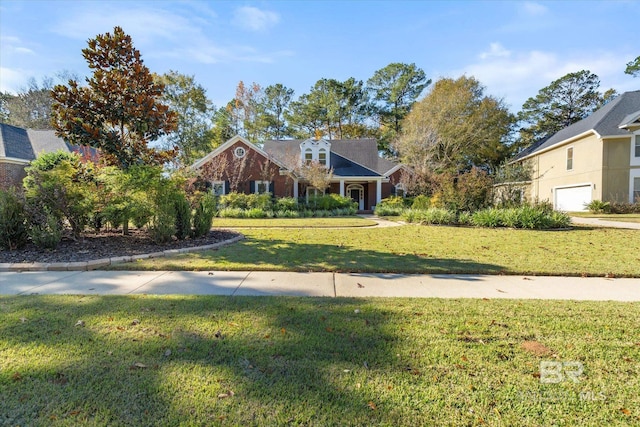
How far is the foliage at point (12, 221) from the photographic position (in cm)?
662

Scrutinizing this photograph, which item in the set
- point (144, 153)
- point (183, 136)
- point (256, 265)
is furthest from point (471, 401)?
point (183, 136)

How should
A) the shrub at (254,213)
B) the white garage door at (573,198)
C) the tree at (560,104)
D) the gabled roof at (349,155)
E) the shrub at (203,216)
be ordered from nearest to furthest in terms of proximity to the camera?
the shrub at (203,216)
the shrub at (254,213)
the white garage door at (573,198)
the gabled roof at (349,155)
the tree at (560,104)

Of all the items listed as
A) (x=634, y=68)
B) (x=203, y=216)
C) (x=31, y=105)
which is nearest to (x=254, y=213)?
(x=203, y=216)

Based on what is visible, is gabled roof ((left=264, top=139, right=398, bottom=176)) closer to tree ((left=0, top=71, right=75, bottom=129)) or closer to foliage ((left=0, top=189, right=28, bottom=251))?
foliage ((left=0, top=189, right=28, bottom=251))

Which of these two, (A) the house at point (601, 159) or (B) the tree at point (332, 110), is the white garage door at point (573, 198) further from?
(B) the tree at point (332, 110)

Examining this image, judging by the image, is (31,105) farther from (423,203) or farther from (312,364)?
(312,364)

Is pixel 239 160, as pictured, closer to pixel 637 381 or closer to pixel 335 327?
pixel 335 327

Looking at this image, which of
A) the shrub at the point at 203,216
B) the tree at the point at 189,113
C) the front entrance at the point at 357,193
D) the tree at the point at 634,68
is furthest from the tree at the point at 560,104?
the shrub at the point at 203,216

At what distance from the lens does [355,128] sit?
125 feet

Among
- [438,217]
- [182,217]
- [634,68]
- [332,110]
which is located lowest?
[438,217]

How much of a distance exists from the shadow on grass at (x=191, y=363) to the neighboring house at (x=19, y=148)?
54.3ft

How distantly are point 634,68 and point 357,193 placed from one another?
29.9 metres

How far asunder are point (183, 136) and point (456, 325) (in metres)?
32.6

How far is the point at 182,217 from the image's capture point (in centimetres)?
834
